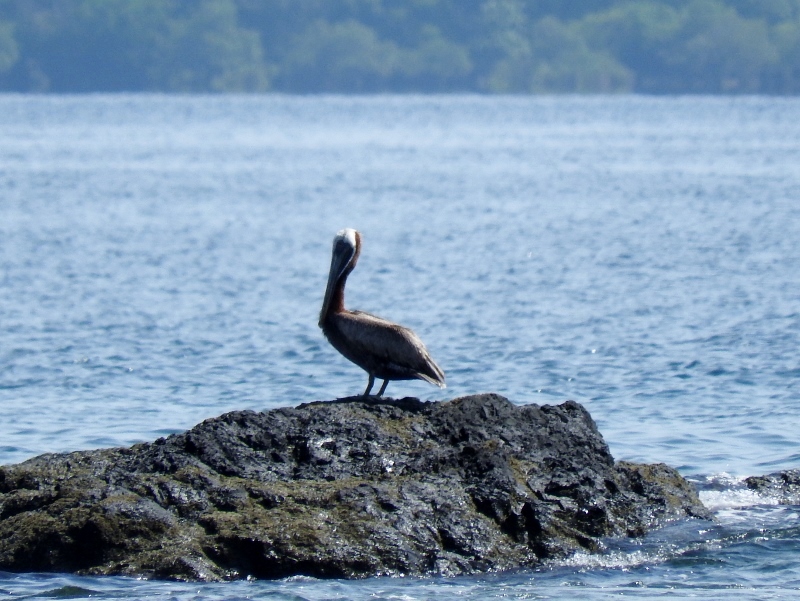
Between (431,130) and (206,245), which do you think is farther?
(431,130)

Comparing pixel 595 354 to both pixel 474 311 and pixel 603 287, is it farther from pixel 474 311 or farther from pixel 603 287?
pixel 603 287

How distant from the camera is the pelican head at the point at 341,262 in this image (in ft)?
33.3

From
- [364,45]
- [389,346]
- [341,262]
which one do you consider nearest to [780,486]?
[389,346]

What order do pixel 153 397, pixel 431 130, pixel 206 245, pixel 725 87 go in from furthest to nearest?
1. pixel 725 87
2. pixel 431 130
3. pixel 206 245
4. pixel 153 397

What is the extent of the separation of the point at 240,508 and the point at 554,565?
1827 mm

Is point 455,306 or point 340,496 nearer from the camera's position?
point 340,496

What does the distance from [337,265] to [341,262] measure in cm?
4

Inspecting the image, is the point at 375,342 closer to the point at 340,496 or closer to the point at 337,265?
the point at 337,265

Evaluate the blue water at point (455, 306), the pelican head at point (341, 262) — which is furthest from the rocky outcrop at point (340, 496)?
the pelican head at point (341, 262)

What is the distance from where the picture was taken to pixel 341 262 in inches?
405

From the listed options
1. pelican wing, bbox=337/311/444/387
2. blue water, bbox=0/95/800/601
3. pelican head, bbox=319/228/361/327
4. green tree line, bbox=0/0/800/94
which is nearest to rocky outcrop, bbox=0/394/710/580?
blue water, bbox=0/95/800/601

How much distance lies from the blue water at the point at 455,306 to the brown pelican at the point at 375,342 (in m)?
1.68

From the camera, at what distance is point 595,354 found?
18.2 meters

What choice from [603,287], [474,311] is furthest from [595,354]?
[603,287]
